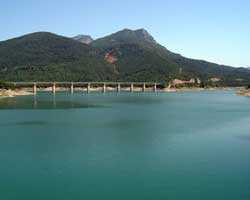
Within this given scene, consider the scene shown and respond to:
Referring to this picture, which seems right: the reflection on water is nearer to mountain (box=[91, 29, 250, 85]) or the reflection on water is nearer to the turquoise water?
the turquoise water

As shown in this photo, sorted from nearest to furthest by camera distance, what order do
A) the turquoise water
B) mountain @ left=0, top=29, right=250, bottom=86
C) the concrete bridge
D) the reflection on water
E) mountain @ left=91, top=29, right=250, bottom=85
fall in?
the turquoise water → the reflection on water → the concrete bridge → mountain @ left=0, top=29, right=250, bottom=86 → mountain @ left=91, top=29, right=250, bottom=85

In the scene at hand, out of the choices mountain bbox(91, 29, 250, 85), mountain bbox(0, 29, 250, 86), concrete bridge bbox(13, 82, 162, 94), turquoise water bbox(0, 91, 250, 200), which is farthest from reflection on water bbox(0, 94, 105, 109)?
mountain bbox(91, 29, 250, 85)

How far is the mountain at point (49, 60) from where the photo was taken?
10781cm

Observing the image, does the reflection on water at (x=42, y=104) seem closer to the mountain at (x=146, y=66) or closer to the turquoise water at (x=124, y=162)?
the turquoise water at (x=124, y=162)

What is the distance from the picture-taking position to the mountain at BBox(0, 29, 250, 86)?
111438mm

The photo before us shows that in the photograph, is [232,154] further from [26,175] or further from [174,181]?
[26,175]

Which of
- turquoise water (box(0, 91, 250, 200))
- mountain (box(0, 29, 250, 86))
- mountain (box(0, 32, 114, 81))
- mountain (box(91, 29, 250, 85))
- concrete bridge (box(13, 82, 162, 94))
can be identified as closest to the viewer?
turquoise water (box(0, 91, 250, 200))

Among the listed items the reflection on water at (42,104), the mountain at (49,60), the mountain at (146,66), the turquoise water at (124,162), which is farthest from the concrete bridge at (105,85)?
the turquoise water at (124,162)

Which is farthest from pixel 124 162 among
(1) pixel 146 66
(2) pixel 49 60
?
(2) pixel 49 60

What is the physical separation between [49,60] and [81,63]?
11.5m

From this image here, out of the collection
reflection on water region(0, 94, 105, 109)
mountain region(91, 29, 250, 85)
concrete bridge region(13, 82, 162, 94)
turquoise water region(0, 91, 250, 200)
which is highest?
mountain region(91, 29, 250, 85)

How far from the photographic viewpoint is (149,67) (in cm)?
12781

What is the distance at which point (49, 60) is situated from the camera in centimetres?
13150

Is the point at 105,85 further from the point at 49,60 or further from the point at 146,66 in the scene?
the point at 49,60
